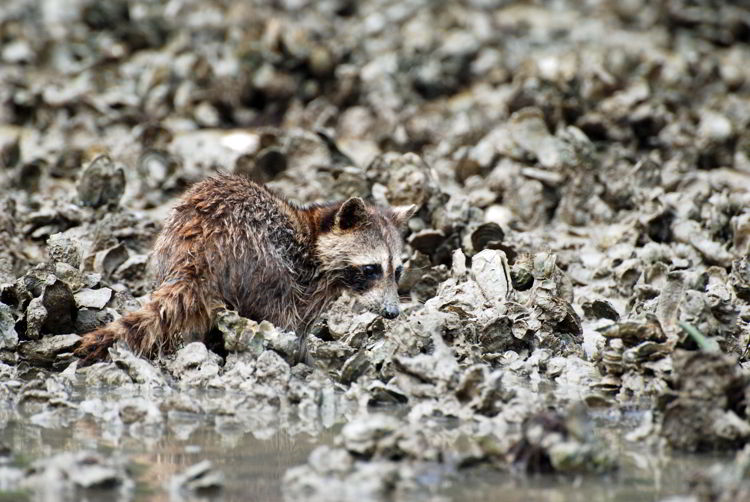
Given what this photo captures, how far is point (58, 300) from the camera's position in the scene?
6594 millimetres

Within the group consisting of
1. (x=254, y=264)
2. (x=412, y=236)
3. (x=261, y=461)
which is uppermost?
(x=412, y=236)

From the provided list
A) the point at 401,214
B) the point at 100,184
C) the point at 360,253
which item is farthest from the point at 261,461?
the point at 100,184

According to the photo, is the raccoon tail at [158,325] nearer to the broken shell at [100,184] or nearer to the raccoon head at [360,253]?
the raccoon head at [360,253]

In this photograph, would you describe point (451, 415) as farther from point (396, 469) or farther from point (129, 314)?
point (129, 314)

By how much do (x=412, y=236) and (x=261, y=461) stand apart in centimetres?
391

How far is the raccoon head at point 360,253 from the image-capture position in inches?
287

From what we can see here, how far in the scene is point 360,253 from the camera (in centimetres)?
736

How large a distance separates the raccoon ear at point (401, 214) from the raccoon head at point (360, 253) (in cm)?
36

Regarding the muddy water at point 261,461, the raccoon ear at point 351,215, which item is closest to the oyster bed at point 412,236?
the muddy water at point 261,461

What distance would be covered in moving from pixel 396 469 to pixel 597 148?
A: 694 centimetres

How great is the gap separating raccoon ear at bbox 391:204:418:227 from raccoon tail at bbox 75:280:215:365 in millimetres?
1949

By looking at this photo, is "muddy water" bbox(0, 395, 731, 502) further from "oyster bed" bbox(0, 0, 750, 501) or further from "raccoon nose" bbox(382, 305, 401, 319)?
"raccoon nose" bbox(382, 305, 401, 319)

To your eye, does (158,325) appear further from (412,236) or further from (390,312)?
(412,236)

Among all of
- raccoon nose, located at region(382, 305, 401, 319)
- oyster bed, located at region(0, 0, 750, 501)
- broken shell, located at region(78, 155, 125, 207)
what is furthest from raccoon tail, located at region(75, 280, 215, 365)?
broken shell, located at region(78, 155, 125, 207)
